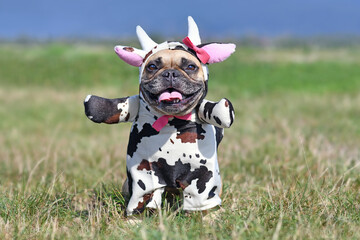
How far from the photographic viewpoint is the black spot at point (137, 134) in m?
2.85

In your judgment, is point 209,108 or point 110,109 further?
point 110,109

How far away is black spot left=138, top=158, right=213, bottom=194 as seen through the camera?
9.28ft

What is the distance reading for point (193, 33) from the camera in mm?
2945

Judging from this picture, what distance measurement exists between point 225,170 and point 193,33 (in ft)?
6.09

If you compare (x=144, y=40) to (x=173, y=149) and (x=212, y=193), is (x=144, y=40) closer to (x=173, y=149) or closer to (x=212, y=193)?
(x=173, y=149)

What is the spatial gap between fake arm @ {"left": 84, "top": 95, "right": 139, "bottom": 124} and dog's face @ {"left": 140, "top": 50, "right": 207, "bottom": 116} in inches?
7.8

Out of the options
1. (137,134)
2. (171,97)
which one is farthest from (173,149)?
(171,97)

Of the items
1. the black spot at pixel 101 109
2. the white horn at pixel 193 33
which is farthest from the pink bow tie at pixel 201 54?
the black spot at pixel 101 109

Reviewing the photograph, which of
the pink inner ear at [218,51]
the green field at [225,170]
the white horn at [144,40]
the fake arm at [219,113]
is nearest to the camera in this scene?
the green field at [225,170]

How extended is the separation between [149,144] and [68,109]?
23.0 ft

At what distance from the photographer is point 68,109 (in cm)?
948

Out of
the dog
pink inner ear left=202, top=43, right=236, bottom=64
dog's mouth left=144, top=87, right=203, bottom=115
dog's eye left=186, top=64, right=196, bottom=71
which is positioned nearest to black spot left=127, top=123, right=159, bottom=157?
the dog

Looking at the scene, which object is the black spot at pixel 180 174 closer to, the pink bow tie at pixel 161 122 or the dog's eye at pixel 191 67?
the pink bow tie at pixel 161 122

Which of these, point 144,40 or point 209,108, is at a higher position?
point 144,40
